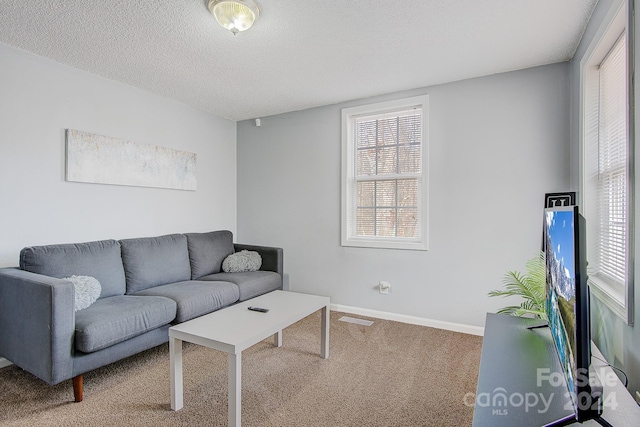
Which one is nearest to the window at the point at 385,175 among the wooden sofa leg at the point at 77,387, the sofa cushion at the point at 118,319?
the sofa cushion at the point at 118,319

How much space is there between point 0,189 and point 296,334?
2.51 m

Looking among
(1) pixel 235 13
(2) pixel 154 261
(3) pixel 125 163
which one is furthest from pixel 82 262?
(1) pixel 235 13

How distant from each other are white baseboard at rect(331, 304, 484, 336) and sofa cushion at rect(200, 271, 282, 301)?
0.75 meters

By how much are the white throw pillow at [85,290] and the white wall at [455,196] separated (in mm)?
2114

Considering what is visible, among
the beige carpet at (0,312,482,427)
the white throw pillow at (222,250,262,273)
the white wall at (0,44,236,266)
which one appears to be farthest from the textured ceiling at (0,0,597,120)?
the beige carpet at (0,312,482,427)

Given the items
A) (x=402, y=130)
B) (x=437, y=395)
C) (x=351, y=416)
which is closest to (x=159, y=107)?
(x=402, y=130)

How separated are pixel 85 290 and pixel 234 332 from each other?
117cm

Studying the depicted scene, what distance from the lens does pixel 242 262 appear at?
3623 millimetres

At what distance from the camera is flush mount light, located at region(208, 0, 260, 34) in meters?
1.91

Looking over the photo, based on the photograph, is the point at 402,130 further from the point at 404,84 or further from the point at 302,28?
the point at 302,28

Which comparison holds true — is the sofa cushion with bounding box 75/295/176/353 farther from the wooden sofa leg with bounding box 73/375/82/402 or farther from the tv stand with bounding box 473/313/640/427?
the tv stand with bounding box 473/313/640/427

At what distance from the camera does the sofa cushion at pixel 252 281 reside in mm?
3143

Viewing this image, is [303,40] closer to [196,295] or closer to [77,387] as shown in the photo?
[196,295]

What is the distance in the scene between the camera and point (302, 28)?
2205 millimetres
